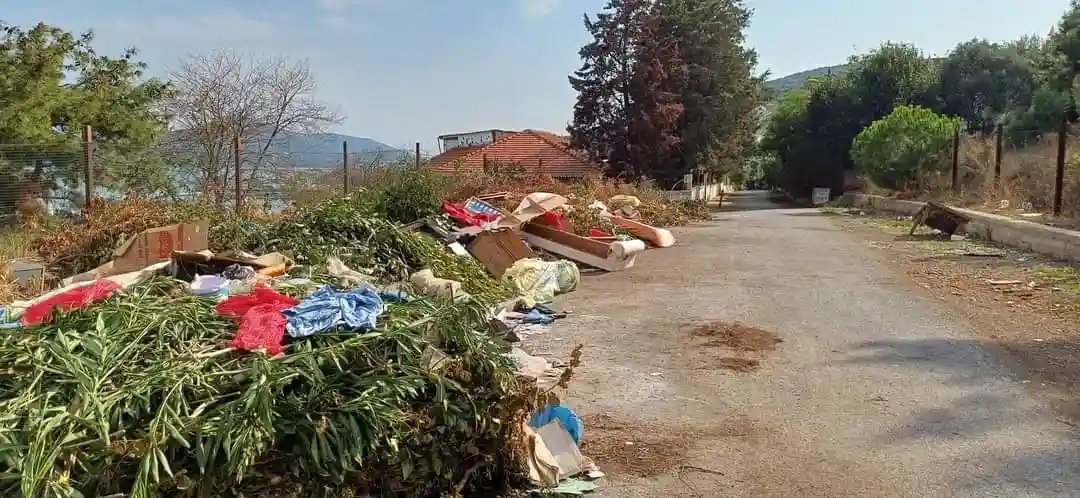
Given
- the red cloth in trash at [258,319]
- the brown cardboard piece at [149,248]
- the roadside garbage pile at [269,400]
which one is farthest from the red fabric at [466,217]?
the red cloth in trash at [258,319]

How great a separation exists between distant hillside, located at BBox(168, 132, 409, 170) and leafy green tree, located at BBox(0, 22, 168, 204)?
4.15 ft

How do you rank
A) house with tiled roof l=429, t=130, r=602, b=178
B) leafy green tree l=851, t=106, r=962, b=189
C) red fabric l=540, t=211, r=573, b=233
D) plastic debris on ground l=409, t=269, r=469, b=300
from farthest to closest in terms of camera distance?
house with tiled roof l=429, t=130, r=602, b=178 < leafy green tree l=851, t=106, r=962, b=189 < red fabric l=540, t=211, r=573, b=233 < plastic debris on ground l=409, t=269, r=469, b=300

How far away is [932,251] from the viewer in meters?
12.5

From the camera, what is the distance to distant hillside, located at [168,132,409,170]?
14370 mm

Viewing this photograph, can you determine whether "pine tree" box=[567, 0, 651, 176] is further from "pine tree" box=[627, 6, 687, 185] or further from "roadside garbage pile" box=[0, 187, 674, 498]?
"roadside garbage pile" box=[0, 187, 674, 498]

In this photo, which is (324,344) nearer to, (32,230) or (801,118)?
(32,230)

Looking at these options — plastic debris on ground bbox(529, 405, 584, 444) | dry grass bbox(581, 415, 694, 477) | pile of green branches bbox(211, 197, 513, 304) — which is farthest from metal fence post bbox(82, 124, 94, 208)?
plastic debris on ground bbox(529, 405, 584, 444)

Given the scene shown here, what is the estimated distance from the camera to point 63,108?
497 inches

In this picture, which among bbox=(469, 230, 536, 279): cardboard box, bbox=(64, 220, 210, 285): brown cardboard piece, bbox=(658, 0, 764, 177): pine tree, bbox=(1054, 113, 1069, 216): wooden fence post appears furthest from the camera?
bbox=(658, 0, 764, 177): pine tree

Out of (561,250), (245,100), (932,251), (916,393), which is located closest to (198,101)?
(245,100)

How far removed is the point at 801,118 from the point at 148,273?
41.8 m

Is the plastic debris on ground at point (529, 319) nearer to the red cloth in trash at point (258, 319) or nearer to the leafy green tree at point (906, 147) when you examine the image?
the red cloth in trash at point (258, 319)

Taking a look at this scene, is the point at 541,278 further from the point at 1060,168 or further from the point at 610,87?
the point at 610,87

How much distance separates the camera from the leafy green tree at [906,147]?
2373cm
